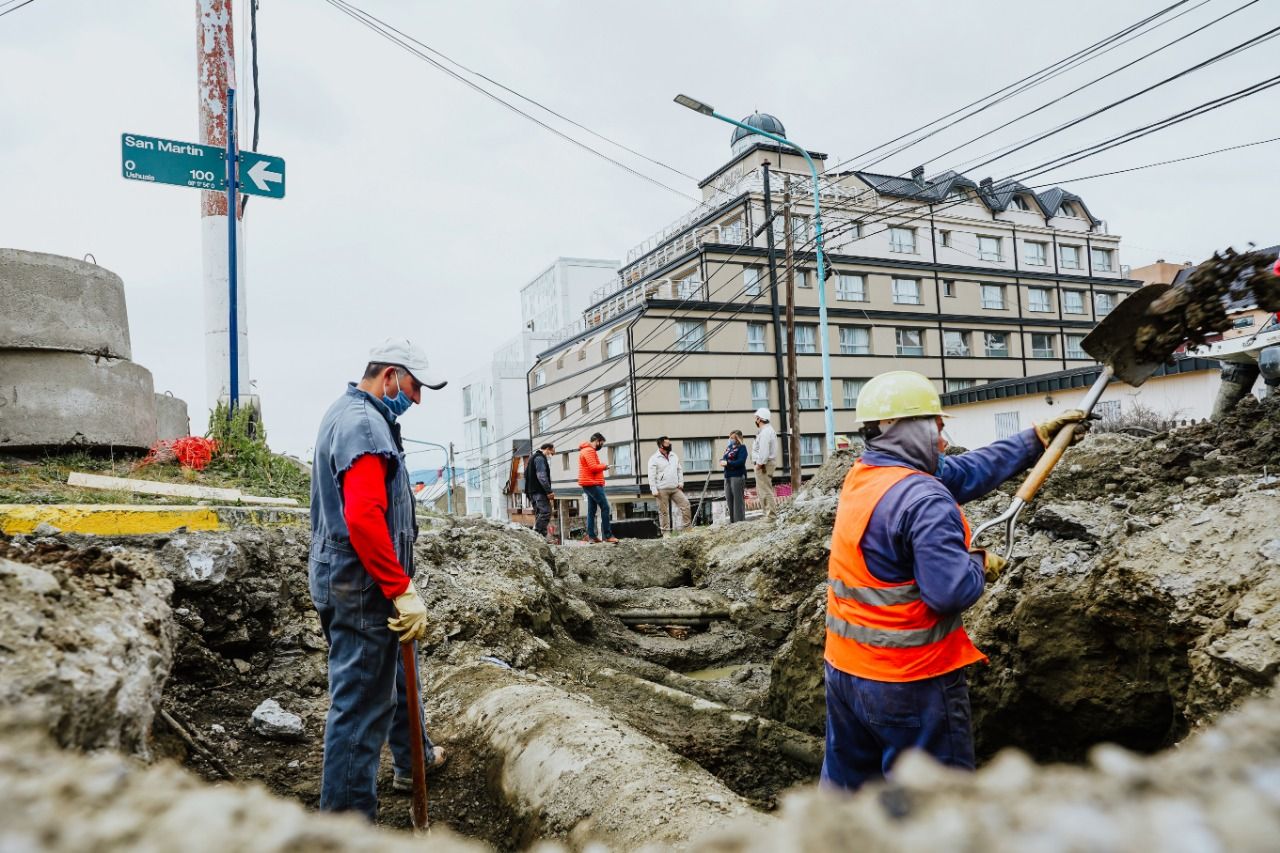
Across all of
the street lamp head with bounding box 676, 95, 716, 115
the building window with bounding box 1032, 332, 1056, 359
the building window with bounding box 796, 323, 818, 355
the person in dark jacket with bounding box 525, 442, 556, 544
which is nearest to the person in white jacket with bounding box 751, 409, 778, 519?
the person in dark jacket with bounding box 525, 442, 556, 544

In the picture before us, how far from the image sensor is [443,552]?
639cm

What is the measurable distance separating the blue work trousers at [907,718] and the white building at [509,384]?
53599 millimetres

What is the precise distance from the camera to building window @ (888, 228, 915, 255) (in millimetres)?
38875

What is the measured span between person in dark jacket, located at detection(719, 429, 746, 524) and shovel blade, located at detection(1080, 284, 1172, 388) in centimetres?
1092

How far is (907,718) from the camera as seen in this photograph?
268 cm

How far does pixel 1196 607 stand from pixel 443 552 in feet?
16.2

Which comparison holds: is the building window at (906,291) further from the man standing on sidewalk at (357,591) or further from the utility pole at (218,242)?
the man standing on sidewalk at (357,591)

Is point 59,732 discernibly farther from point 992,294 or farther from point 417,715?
point 992,294

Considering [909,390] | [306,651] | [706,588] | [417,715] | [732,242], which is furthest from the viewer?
[732,242]

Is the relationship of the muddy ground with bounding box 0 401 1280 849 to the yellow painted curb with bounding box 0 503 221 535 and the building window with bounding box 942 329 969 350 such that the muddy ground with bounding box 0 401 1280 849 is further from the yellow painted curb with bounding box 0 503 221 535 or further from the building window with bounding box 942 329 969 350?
the building window with bounding box 942 329 969 350

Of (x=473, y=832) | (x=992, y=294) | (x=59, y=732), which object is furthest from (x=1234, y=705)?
(x=992, y=294)

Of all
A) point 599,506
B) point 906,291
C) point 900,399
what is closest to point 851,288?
point 906,291

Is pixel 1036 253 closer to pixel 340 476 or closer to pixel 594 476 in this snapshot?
pixel 594 476

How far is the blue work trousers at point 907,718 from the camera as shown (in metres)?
2.66
